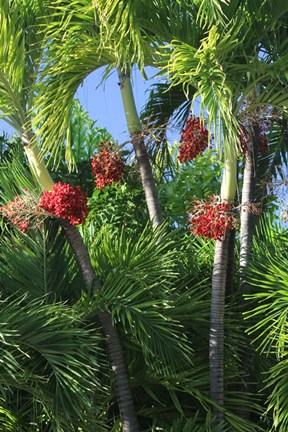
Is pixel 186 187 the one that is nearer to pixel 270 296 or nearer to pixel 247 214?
pixel 247 214

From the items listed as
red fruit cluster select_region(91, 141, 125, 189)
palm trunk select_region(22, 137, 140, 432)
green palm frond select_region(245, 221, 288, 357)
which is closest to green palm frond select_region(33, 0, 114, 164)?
palm trunk select_region(22, 137, 140, 432)

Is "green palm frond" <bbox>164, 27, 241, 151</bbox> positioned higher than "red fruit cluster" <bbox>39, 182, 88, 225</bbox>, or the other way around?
"green palm frond" <bbox>164, 27, 241, 151</bbox>

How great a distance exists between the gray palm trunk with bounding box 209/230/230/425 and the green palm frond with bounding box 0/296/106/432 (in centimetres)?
108

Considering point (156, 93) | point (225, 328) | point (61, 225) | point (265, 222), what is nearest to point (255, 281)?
point (225, 328)

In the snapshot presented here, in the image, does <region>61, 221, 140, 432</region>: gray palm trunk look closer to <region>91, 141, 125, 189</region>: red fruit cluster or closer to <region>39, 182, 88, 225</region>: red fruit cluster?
<region>39, 182, 88, 225</region>: red fruit cluster

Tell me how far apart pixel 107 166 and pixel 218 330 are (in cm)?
192

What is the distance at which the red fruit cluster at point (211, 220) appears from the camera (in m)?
8.77

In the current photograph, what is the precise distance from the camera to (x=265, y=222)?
1142 centimetres

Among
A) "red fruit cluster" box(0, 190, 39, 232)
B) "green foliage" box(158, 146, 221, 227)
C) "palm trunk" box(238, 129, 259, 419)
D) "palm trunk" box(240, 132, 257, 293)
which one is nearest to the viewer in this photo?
"red fruit cluster" box(0, 190, 39, 232)

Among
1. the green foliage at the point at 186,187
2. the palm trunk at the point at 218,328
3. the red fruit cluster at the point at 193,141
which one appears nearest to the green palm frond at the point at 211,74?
the red fruit cluster at the point at 193,141

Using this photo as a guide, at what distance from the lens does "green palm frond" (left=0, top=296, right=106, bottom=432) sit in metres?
8.43

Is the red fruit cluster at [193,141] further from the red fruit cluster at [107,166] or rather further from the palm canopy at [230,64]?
the red fruit cluster at [107,166]

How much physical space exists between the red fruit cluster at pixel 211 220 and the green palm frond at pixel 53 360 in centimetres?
128

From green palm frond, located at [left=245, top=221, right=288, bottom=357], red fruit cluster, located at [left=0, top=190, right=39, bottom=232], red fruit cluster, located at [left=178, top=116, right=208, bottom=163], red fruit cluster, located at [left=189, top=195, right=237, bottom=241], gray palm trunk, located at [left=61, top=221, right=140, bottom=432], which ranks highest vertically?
red fruit cluster, located at [left=178, top=116, right=208, bottom=163]
